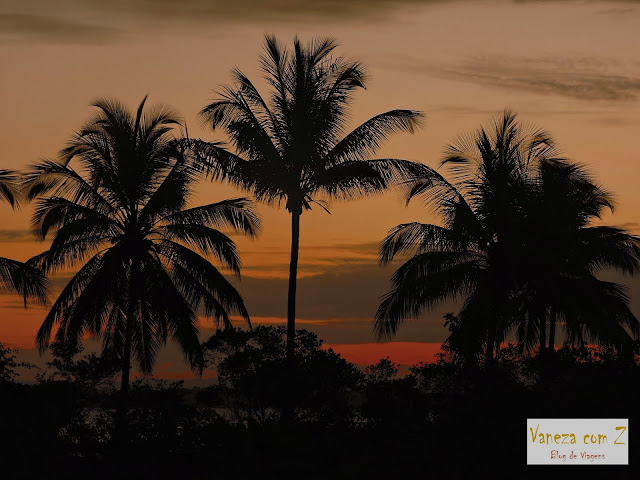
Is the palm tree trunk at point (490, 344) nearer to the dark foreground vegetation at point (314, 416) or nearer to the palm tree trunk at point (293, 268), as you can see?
the dark foreground vegetation at point (314, 416)

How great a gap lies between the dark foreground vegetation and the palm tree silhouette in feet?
3.39

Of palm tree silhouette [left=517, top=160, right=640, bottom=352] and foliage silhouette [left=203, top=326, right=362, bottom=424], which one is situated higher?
Result: palm tree silhouette [left=517, top=160, right=640, bottom=352]

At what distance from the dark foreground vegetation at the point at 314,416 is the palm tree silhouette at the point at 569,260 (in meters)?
1.03

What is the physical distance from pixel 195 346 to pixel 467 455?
9409mm

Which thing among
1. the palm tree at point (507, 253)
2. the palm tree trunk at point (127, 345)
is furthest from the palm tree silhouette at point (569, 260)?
the palm tree trunk at point (127, 345)

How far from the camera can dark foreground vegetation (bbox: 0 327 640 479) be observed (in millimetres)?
23359

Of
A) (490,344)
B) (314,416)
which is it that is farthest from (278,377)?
(490,344)

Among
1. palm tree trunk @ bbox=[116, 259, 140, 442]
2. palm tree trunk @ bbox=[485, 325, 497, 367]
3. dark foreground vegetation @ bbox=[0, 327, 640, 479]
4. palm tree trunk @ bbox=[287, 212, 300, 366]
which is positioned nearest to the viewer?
dark foreground vegetation @ bbox=[0, 327, 640, 479]

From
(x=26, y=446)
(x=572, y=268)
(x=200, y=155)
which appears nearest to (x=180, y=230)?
(x=200, y=155)

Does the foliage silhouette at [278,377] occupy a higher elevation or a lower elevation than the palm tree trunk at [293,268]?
lower

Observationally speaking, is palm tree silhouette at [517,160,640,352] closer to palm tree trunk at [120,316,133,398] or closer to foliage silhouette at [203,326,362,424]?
foliage silhouette at [203,326,362,424]

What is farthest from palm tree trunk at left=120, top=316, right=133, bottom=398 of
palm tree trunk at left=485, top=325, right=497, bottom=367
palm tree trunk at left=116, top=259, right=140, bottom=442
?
palm tree trunk at left=485, top=325, right=497, bottom=367

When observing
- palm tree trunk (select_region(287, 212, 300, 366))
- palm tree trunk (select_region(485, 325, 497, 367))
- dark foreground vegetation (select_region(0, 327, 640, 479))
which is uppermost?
palm tree trunk (select_region(287, 212, 300, 366))

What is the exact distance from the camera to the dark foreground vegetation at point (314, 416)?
23359mm
